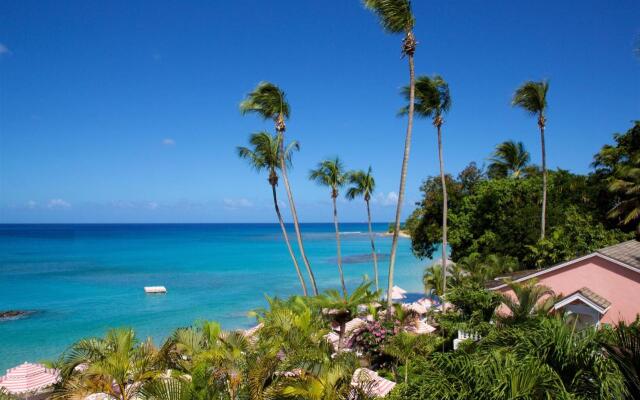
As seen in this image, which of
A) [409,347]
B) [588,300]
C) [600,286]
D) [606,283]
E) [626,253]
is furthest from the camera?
[626,253]

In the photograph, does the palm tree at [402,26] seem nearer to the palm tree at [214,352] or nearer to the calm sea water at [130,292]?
the palm tree at [214,352]

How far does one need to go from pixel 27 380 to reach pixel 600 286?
20171 mm

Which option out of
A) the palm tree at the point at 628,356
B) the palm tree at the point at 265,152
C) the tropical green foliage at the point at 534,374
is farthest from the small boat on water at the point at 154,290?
the palm tree at the point at 628,356

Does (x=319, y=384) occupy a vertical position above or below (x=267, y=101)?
below

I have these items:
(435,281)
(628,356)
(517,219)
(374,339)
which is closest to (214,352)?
(374,339)

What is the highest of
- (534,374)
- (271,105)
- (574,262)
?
(271,105)

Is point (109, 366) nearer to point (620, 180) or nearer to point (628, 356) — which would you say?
point (628, 356)

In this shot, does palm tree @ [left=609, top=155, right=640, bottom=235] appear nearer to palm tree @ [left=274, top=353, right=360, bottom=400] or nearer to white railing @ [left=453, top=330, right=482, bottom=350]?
white railing @ [left=453, top=330, right=482, bottom=350]

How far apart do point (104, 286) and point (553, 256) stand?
1565 inches

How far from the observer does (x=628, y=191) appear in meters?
24.0

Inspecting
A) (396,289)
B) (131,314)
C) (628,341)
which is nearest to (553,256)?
(396,289)

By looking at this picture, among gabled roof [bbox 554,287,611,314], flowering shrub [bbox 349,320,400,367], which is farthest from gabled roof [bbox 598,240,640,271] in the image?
flowering shrub [bbox 349,320,400,367]

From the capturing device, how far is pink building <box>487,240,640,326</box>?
15.6 metres

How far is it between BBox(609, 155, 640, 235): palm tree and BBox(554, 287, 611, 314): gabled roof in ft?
36.7
